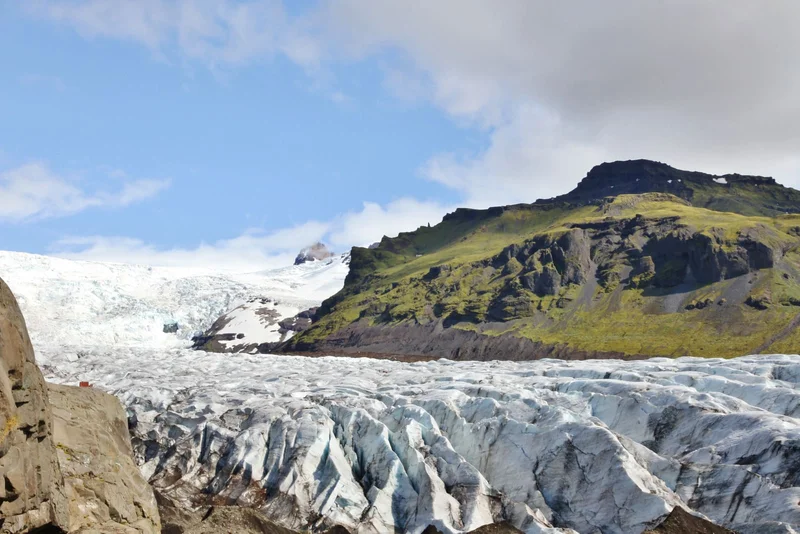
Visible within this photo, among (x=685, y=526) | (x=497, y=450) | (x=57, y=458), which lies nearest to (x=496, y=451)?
(x=497, y=450)

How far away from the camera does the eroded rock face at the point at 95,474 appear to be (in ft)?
65.0

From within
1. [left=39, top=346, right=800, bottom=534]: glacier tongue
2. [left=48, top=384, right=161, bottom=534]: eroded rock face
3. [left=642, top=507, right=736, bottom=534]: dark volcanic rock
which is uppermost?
[left=48, top=384, right=161, bottom=534]: eroded rock face

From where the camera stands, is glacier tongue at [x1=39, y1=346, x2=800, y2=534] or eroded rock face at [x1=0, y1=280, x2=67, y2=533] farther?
glacier tongue at [x1=39, y1=346, x2=800, y2=534]

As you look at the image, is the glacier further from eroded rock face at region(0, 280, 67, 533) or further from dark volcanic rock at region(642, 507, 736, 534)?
eroded rock face at region(0, 280, 67, 533)

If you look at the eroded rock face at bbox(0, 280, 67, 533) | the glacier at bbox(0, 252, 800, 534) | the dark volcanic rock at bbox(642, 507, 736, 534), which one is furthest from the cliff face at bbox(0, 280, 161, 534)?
the dark volcanic rock at bbox(642, 507, 736, 534)

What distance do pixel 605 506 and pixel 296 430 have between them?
2216cm

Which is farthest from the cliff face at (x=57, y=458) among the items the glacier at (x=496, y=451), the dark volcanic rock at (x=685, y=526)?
the dark volcanic rock at (x=685, y=526)

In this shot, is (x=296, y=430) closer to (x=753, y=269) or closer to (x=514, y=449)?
(x=514, y=449)

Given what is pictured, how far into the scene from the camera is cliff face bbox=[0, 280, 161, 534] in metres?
14.4

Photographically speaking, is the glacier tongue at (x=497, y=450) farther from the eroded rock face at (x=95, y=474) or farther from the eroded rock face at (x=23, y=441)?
the eroded rock face at (x=23, y=441)

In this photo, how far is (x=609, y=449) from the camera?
42.8 m

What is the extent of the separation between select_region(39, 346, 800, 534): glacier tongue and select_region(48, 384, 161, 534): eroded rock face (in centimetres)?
2174

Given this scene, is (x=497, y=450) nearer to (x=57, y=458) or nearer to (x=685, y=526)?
(x=685, y=526)

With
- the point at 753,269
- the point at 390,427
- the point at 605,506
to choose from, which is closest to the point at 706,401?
the point at 605,506
